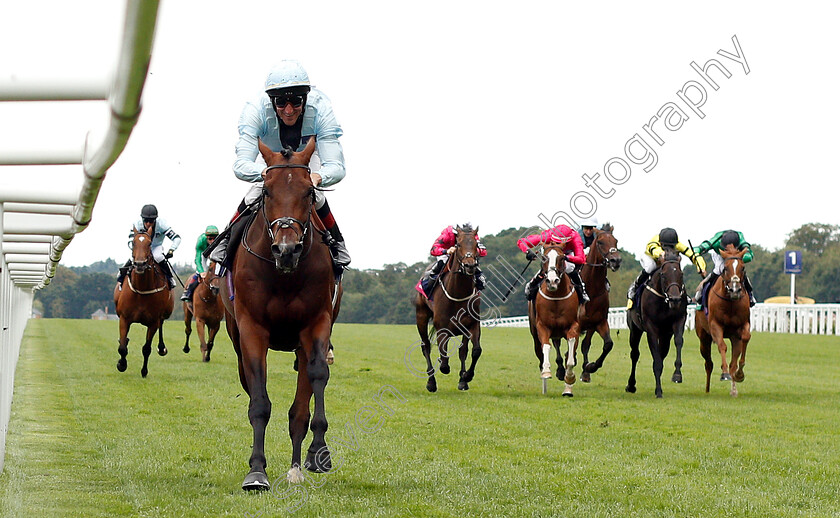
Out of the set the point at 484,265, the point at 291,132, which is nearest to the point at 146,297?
the point at 291,132

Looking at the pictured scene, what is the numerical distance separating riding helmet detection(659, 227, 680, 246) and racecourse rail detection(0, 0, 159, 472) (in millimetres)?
8279

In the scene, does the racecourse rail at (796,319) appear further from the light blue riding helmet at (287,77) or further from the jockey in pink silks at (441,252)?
the light blue riding helmet at (287,77)

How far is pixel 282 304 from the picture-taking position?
647 cm

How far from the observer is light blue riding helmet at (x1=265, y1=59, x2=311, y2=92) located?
22.9 feet

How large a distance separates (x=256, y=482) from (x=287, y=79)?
2630 mm

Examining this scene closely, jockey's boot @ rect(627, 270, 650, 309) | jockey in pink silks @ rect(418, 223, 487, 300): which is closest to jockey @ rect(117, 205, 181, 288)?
jockey in pink silks @ rect(418, 223, 487, 300)

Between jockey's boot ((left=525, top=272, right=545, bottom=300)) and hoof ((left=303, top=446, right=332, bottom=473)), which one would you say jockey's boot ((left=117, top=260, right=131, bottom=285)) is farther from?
hoof ((left=303, top=446, right=332, bottom=473))

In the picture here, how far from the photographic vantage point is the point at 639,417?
11.1m

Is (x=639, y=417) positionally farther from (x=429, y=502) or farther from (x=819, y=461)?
(x=429, y=502)

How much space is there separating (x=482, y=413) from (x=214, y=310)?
8.70 metres

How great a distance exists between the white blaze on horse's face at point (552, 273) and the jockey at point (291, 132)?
655 cm

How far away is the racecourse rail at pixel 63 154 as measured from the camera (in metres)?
2.66

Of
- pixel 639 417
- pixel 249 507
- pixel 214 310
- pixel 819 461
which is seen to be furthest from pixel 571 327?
pixel 249 507

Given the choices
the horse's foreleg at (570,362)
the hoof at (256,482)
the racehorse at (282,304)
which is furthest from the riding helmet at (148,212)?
the hoof at (256,482)
